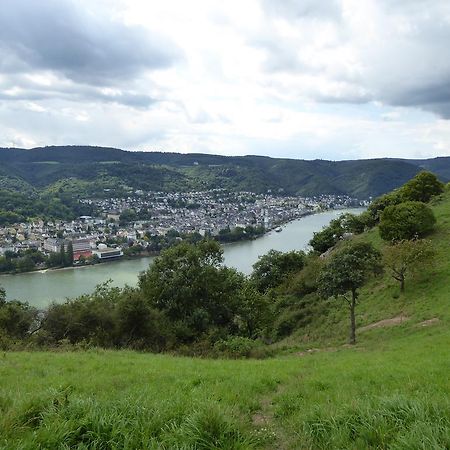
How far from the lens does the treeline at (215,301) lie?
1530 cm

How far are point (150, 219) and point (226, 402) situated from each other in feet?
430

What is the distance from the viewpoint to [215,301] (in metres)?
21.0

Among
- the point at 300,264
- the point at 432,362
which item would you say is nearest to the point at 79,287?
the point at 300,264

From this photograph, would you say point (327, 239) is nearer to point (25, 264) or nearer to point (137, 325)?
point (137, 325)

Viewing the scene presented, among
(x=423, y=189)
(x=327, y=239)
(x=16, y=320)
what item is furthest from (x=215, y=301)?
(x=423, y=189)

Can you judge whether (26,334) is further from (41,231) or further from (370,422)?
(41,231)

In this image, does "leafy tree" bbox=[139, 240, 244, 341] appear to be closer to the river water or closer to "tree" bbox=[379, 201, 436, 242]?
"tree" bbox=[379, 201, 436, 242]

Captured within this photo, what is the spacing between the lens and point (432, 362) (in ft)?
29.4

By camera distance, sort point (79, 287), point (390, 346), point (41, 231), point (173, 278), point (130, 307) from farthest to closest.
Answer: point (41, 231), point (79, 287), point (173, 278), point (130, 307), point (390, 346)

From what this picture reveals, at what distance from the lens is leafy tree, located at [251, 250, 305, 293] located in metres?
31.0

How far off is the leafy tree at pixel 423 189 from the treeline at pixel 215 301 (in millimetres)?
11167

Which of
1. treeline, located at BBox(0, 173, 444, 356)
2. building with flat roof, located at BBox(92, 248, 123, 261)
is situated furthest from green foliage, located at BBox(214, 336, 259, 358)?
building with flat roof, located at BBox(92, 248, 123, 261)

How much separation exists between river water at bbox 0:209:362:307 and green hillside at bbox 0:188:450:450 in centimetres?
3462

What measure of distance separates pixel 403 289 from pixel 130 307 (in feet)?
42.1
